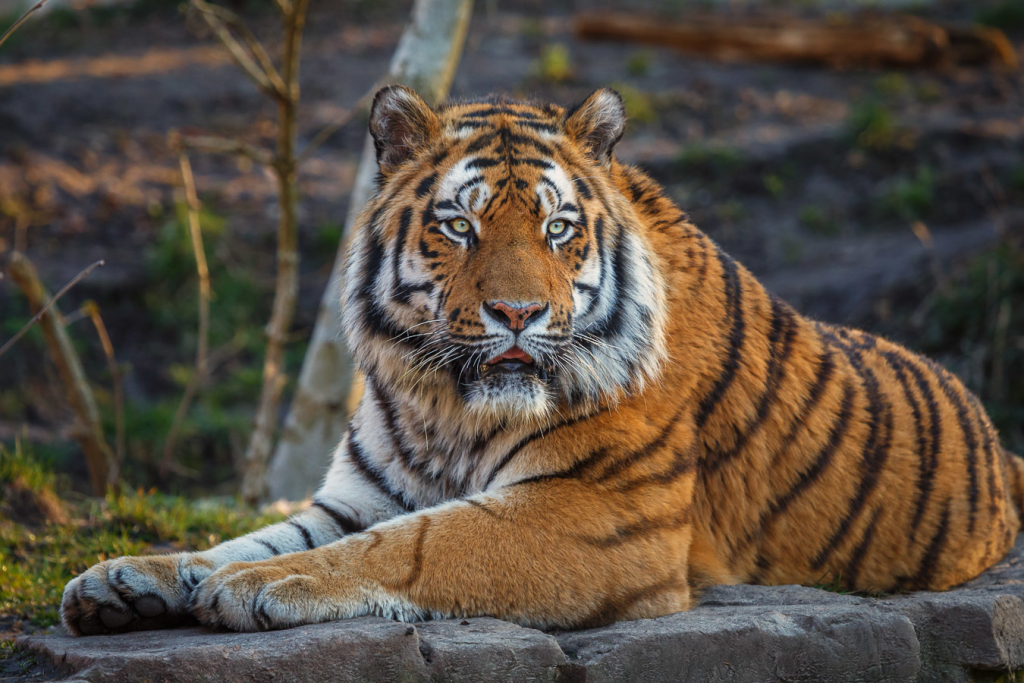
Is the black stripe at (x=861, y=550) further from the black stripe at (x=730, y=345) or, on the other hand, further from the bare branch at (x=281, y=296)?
the bare branch at (x=281, y=296)

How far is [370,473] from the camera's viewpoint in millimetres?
3139

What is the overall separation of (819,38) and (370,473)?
10.4m

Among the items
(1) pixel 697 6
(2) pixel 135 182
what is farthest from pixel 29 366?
(1) pixel 697 6

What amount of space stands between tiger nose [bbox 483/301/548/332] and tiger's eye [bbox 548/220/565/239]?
0.30 meters

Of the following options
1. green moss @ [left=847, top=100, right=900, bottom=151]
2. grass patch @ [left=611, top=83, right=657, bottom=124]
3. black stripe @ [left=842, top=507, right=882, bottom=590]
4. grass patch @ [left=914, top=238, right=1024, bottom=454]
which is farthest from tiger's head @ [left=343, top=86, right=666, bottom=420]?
green moss @ [left=847, top=100, right=900, bottom=151]

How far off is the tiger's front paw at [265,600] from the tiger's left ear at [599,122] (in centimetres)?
163

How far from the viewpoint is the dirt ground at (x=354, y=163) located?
25.5 ft

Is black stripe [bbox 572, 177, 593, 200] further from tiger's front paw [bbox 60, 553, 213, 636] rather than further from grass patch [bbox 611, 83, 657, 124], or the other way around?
grass patch [bbox 611, 83, 657, 124]

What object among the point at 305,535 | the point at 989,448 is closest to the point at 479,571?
the point at 305,535

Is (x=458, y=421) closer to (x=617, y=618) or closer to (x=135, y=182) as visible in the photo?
(x=617, y=618)

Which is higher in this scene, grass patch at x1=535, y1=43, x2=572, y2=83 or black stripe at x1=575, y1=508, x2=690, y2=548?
grass patch at x1=535, y1=43, x2=572, y2=83

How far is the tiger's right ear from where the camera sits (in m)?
3.00

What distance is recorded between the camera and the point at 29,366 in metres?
7.26

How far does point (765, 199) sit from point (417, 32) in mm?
5066
